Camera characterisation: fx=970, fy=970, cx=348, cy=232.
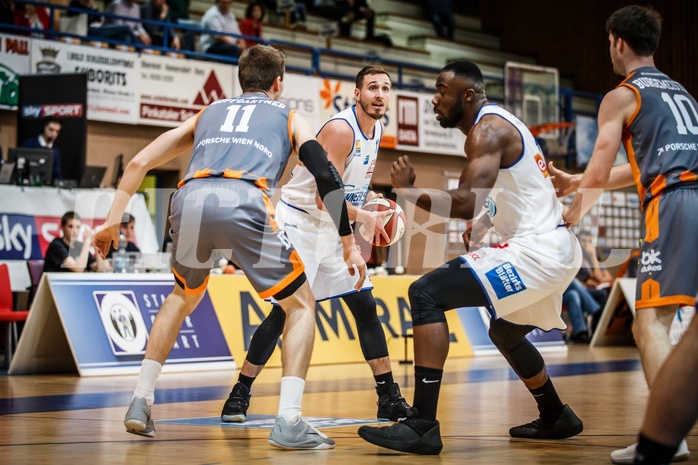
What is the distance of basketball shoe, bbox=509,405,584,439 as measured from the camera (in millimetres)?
5457

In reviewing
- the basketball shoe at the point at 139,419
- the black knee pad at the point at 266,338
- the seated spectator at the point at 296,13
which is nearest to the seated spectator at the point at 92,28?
the seated spectator at the point at 296,13

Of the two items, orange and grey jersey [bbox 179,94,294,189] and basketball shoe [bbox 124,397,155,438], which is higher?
orange and grey jersey [bbox 179,94,294,189]

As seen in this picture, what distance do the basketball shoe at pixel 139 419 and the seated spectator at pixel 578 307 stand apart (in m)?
12.0

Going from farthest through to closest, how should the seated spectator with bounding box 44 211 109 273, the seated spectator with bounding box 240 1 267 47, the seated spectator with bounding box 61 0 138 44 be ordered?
the seated spectator with bounding box 240 1 267 47
the seated spectator with bounding box 61 0 138 44
the seated spectator with bounding box 44 211 109 273

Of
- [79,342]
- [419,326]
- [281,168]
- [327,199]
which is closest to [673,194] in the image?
[419,326]

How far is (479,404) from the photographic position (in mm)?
7309

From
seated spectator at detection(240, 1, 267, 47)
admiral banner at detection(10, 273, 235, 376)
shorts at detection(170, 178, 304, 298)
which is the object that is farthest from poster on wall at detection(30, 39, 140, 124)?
shorts at detection(170, 178, 304, 298)

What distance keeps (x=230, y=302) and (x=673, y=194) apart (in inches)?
284

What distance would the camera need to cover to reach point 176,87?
650 inches

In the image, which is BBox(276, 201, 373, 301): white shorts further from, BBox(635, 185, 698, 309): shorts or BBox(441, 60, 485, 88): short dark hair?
BBox(635, 185, 698, 309): shorts

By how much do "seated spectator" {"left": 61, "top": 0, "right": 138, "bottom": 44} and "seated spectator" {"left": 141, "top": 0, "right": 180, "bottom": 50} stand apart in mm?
671

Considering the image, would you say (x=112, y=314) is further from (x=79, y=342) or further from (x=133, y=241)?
(x=133, y=241)

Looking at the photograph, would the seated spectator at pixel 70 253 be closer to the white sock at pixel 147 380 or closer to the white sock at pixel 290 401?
the white sock at pixel 147 380

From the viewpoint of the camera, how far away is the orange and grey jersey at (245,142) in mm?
5203
